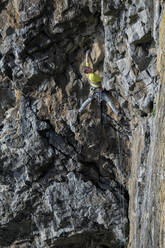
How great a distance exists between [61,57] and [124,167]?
5.55m

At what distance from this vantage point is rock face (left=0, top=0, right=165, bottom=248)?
37.0 ft

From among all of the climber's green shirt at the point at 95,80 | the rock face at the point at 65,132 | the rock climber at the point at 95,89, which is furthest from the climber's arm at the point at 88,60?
the climber's green shirt at the point at 95,80

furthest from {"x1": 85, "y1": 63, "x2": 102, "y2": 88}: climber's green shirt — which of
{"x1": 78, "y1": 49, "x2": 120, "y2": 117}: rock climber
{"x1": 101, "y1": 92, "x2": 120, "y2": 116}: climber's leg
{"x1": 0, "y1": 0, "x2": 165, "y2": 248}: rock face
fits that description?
{"x1": 101, "y1": 92, "x2": 120, "y2": 116}: climber's leg

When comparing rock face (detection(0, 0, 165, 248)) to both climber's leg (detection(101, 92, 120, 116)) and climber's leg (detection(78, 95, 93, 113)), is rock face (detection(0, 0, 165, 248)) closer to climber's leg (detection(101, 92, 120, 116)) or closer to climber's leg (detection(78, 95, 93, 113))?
climber's leg (detection(101, 92, 120, 116))

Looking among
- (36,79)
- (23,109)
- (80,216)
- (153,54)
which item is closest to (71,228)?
(80,216)

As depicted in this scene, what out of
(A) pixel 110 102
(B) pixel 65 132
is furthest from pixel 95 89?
(B) pixel 65 132

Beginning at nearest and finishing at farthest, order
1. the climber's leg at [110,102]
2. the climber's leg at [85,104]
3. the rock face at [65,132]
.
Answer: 1. the rock face at [65,132]
2. the climber's leg at [110,102]
3. the climber's leg at [85,104]

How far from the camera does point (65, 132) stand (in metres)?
13.4

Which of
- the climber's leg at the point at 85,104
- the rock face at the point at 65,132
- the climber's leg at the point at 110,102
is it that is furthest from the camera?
the climber's leg at the point at 85,104

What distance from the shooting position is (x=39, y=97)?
13562mm

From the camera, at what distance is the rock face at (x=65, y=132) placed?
444 inches

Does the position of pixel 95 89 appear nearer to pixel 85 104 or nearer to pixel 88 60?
pixel 85 104

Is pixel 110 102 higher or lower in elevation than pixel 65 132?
higher

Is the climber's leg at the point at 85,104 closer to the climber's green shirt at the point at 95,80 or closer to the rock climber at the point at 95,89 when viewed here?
the rock climber at the point at 95,89
